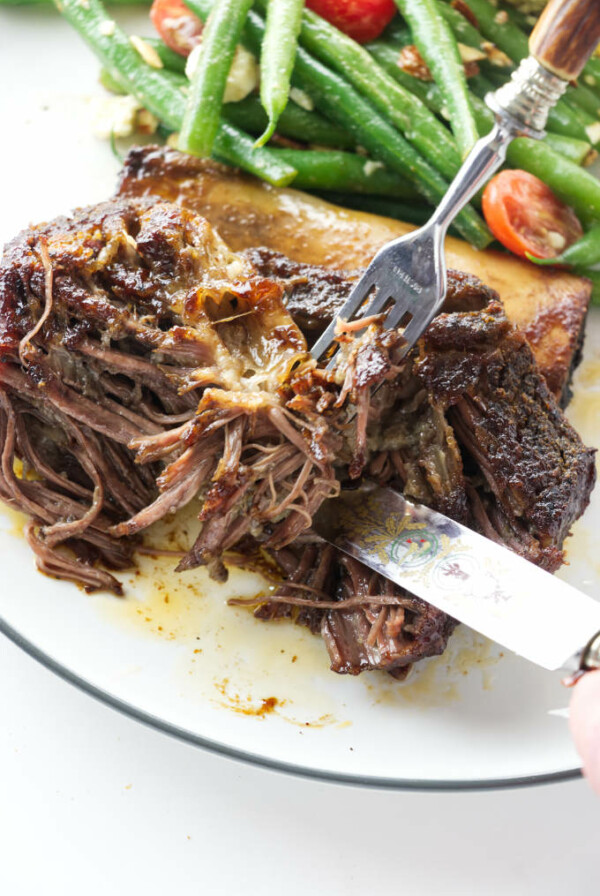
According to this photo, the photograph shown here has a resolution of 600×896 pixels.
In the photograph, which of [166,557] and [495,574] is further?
[166,557]

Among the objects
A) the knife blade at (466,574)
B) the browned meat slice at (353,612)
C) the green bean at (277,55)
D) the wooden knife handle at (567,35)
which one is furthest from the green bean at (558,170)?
the browned meat slice at (353,612)

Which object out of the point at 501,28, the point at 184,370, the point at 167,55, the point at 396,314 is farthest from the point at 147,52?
the point at 396,314

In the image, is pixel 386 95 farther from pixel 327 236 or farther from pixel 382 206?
pixel 327 236

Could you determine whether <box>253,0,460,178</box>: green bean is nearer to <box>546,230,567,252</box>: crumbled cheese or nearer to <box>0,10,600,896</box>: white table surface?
<box>546,230,567,252</box>: crumbled cheese

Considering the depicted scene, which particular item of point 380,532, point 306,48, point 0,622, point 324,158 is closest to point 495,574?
point 380,532

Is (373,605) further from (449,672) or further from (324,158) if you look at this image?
(324,158)

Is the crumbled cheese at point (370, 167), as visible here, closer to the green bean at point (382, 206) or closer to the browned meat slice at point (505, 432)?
the green bean at point (382, 206)
